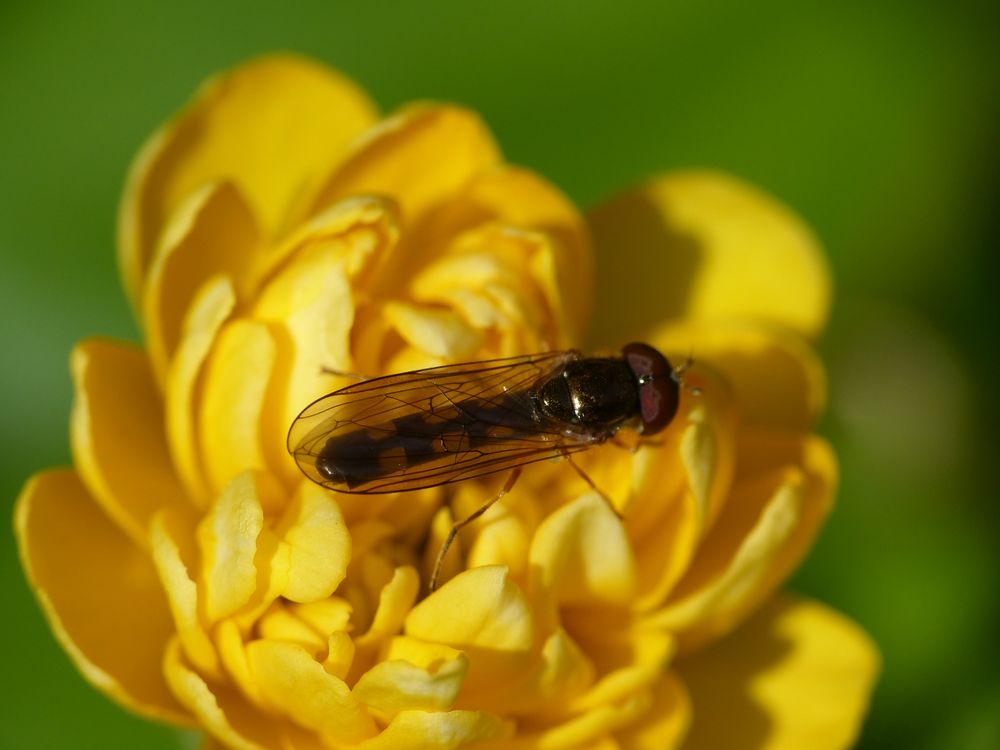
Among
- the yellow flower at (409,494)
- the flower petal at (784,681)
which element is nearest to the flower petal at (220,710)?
the yellow flower at (409,494)

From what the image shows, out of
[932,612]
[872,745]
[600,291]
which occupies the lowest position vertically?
[872,745]

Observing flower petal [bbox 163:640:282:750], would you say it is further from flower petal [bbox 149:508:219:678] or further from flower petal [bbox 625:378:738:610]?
flower petal [bbox 625:378:738:610]

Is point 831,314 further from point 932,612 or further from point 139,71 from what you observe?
point 139,71

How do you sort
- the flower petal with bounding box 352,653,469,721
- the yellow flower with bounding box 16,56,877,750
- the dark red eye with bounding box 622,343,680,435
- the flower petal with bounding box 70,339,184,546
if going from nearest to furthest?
the flower petal with bounding box 352,653,469,721
the yellow flower with bounding box 16,56,877,750
the flower petal with bounding box 70,339,184,546
the dark red eye with bounding box 622,343,680,435

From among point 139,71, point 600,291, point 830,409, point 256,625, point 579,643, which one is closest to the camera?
point 256,625

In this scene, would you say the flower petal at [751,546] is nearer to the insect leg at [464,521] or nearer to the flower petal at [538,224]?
the insect leg at [464,521]

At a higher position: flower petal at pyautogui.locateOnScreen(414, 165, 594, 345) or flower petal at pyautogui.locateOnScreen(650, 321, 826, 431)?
flower petal at pyautogui.locateOnScreen(414, 165, 594, 345)

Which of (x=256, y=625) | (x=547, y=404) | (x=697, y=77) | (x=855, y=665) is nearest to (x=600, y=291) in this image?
(x=547, y=404)

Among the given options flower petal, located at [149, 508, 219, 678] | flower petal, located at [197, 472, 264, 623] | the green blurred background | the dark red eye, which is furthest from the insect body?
the green blurred background
